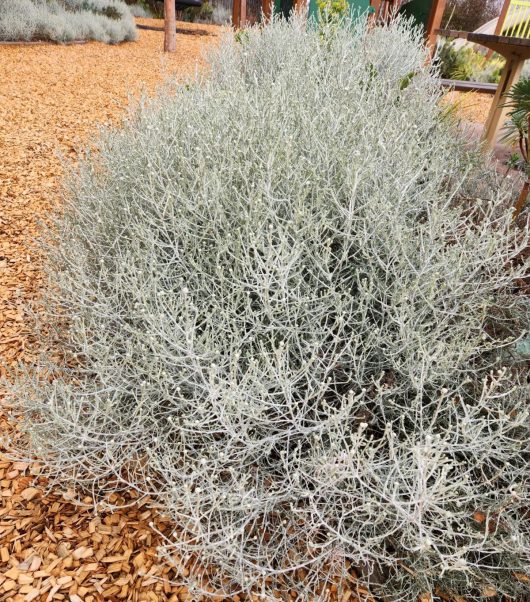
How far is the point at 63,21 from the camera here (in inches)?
360

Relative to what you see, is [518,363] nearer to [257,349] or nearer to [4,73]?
[257,349]

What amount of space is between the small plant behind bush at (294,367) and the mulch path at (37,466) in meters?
0.13

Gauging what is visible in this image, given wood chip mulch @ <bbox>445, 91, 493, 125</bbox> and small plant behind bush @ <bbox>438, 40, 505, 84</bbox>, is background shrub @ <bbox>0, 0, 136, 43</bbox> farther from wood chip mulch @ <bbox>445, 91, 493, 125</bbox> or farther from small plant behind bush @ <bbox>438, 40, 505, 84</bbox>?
wood chip mulch @ <bbox>445, 91, 493, 125</bbox>

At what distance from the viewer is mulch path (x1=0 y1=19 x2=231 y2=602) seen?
1.60m

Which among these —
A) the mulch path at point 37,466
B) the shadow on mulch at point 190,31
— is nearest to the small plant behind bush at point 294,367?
the mulch path at point 37,466

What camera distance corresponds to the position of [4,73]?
6.81 m

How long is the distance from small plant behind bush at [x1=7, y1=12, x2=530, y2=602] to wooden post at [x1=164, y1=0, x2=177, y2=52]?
22.2 ft

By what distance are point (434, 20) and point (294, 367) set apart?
7.11m

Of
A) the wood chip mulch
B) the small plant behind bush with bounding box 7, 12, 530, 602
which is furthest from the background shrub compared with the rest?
the small plant behind bush with bounding box 7, 12, 530, 602

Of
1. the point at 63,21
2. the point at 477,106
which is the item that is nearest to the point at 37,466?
the point at 477,106

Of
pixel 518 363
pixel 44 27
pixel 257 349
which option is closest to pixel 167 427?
pixel 257 349

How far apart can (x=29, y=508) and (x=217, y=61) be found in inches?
209

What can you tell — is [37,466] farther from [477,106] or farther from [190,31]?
[190,31]

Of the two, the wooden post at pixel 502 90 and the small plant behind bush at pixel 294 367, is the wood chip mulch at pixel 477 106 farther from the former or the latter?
the small plant behind bush at pixel 294 367
